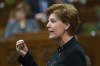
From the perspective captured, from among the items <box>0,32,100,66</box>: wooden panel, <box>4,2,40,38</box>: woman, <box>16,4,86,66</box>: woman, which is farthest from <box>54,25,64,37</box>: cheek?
<box>4,2,40,38</box>: woman

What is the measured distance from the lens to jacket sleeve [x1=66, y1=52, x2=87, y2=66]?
9.58 ft

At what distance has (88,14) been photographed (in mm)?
9070

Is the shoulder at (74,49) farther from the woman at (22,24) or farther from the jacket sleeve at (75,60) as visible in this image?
the woman at (22,24)

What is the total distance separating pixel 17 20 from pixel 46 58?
106 cm

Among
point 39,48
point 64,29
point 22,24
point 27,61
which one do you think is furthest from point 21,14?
point 64,29

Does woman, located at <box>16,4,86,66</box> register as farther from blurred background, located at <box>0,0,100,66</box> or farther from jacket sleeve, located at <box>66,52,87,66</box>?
blurred background, located at <box>0,0,100,66</box>

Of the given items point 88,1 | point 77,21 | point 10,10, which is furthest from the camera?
point 88,1

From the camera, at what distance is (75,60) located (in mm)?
2928

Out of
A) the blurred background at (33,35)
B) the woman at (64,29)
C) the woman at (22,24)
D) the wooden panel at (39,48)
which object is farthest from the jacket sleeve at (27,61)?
the woman at (22,24)

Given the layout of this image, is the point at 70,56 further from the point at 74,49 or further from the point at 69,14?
the point at 69,14

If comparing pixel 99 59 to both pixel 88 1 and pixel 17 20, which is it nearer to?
pixel 17 20

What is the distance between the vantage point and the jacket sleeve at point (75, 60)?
292 cm

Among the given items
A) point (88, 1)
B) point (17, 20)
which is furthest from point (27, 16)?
point (88, 1)

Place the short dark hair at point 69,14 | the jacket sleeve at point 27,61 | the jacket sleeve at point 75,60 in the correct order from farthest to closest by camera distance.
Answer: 1. the jacket sleeve at point 27,61
2. the short dark hair at point 69,14
3. the jacket sleeve at point 75,60
